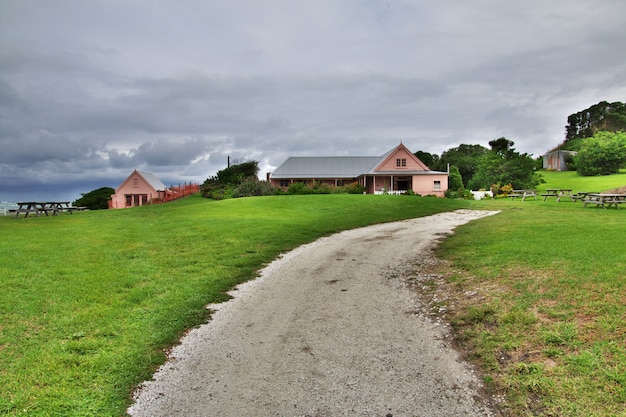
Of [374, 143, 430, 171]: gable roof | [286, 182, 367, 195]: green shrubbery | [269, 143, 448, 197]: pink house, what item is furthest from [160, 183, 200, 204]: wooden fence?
[374, 143, 430, 171]: gable roof

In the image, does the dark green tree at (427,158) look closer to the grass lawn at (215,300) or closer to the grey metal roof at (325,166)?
the grey metal roof at (325,166)

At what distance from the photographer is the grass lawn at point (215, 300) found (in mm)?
4393

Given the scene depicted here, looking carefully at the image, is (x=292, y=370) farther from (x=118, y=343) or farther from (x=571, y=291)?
(x=571, y=291)

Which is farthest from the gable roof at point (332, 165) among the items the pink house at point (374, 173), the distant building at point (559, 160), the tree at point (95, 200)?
the distant building at point (559, 160)

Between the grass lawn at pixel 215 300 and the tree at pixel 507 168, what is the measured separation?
35131 mm

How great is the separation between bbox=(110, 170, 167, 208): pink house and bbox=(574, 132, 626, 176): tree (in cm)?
5528

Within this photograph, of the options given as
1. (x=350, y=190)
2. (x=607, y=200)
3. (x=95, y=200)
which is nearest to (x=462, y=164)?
(x=350, y=190)

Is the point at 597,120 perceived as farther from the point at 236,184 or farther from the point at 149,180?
the point at 149,180

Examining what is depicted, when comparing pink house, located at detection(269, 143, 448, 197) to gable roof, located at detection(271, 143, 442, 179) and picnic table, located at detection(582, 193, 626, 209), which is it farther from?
picnic table, located at detection(582, 193, 626, 209)

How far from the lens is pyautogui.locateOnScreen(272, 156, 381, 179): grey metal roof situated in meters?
51.7

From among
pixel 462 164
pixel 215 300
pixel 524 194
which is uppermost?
pixel 462 164

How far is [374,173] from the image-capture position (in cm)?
4516

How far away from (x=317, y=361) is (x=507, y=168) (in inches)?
1872

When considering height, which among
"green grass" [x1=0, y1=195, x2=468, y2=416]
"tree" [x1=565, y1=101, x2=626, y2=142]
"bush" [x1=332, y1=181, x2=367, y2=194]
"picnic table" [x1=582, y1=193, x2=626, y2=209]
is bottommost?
"green grass" [x1=0, y1=195, x2=468, y2=416]
